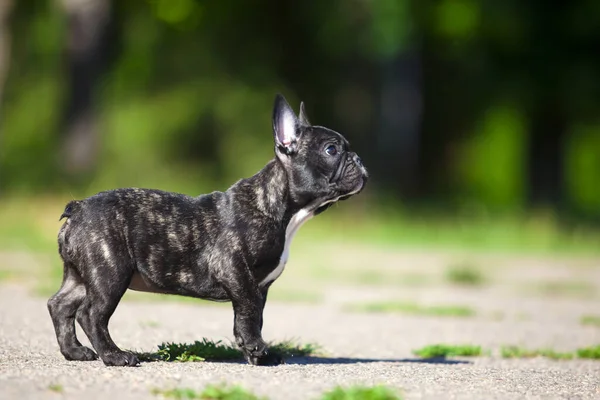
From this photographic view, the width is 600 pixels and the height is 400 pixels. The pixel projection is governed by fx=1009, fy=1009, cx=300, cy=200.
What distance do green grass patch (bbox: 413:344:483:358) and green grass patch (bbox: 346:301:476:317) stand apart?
3.32m

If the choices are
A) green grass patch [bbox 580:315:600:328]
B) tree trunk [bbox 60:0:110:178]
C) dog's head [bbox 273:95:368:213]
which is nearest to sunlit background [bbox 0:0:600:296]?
tree trunk [bbox 60:0:110:178]

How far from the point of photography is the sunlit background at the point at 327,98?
87.9 ft

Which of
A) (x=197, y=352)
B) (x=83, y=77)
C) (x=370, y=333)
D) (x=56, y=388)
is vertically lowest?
(x=56, y=388)

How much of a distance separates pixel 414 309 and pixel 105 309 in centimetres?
738

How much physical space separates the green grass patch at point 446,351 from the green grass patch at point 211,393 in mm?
4323

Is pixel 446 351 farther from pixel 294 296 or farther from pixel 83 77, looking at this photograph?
pixel 83 77

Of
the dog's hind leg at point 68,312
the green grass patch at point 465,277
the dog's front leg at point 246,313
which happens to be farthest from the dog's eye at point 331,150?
the green grass patch at point 465,277

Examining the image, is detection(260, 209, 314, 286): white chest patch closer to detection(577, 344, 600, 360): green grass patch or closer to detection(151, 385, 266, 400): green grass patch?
detection(151, 385, 266, 400): green grass patch

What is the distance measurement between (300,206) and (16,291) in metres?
6.71

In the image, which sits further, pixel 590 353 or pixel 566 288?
pixel 566 288

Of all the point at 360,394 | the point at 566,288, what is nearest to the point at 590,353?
the point at 360,394

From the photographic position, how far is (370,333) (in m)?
12.4

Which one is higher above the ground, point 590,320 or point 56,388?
point 590,320

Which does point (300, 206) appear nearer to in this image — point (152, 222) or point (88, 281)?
point (152, 222)
